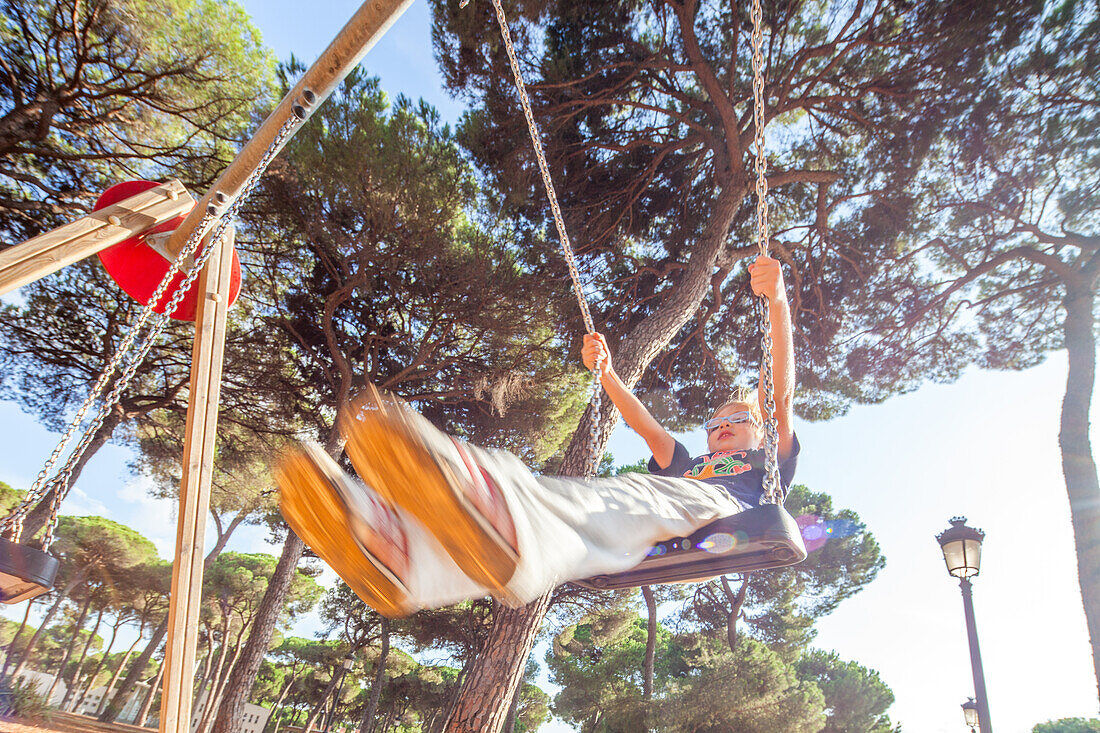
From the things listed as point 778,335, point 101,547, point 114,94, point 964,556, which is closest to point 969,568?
point 964,556

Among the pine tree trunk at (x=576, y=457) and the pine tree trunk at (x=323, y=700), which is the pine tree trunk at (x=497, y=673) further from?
the pine tree trunk at (x=323, y=700)

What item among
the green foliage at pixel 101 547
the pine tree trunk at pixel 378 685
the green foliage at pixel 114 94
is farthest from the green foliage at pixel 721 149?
the green foliage at pixel 101 547

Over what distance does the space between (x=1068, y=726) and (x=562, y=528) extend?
55.5ft

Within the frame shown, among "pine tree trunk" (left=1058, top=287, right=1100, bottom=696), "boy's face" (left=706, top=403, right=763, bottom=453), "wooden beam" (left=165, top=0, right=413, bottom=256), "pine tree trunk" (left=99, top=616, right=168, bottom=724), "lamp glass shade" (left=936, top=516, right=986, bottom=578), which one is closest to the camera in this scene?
"wooden beam" (left=165, top=0, right=413, bottom=256)

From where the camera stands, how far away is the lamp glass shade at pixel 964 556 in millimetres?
4406

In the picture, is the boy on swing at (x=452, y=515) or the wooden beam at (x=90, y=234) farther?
the wooden beam at (x=90, y=234)

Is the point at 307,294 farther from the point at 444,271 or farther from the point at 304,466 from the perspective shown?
the point at 304,466

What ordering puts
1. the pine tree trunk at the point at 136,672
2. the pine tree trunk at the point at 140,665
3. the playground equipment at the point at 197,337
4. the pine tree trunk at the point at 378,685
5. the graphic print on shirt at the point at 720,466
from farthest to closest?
the pine tree trunk at the point at 136,672, the pine tree trunk at the point at 140,665, the pine tree trunk at the point at 378,685, the graphic print on shirt at the point at 720,466, the playground equipment at the point at 197,337

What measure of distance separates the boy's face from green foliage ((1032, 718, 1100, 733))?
13142mm

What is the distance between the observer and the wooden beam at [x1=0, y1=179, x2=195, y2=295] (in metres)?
2.21

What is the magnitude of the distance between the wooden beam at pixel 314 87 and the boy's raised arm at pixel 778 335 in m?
1.46

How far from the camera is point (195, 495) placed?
2.09 meters

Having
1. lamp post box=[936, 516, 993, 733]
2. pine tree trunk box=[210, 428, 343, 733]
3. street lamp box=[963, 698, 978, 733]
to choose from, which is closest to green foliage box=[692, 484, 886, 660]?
street lamp box=[963, 698, 978, 733]

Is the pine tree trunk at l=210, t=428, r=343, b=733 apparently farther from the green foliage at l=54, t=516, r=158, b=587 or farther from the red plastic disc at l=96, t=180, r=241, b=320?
the green foliage at l=54, t=516, r=158, b=587
